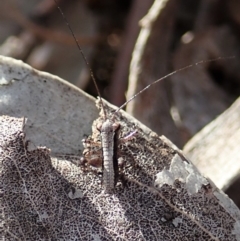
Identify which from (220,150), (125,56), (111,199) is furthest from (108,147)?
(125,56)

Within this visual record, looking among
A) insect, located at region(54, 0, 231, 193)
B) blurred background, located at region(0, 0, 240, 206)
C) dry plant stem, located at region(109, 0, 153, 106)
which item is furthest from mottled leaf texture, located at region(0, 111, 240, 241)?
dry plant stem, located at region(109, 0, 153, 106)

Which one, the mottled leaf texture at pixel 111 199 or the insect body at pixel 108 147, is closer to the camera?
the mottled leaf texture at pixel 111 199

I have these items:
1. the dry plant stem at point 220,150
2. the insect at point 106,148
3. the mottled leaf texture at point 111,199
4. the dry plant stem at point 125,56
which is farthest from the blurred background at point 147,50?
the mottled leaf texture at point 111,199

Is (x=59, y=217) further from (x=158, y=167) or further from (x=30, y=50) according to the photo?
(x=30, y=50)

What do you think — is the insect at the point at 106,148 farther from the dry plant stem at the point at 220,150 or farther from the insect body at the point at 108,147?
the dry plant stem at the point at 220,150

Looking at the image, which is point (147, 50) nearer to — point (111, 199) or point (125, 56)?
point (125, 56)

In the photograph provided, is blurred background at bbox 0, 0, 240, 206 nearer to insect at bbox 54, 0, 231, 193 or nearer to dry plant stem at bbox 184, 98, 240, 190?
dry plant stem at bbox 184, 98, 240, 190
